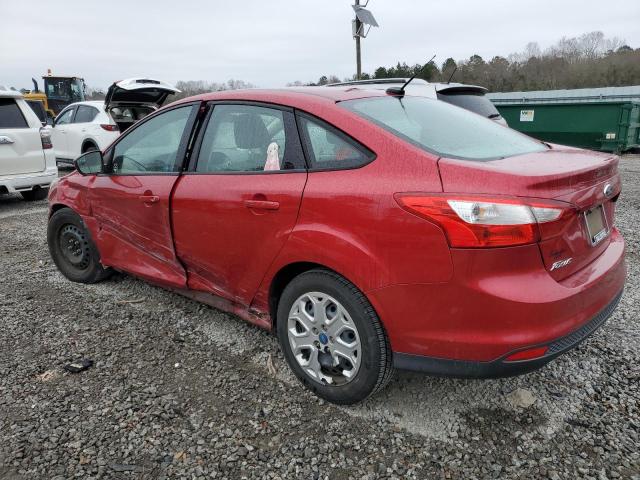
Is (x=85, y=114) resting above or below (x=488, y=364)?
above

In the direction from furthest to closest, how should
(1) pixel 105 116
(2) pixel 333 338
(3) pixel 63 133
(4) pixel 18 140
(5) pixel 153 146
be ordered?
(3) pixel 63 133 → (1) pixel 105 116 → (4) pixel 18 140 → (5) pixel 153 146 → (2) pixel 333 338

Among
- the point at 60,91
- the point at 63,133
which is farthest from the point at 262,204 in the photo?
the point at 60,91

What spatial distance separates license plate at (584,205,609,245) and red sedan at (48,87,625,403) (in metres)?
0.02

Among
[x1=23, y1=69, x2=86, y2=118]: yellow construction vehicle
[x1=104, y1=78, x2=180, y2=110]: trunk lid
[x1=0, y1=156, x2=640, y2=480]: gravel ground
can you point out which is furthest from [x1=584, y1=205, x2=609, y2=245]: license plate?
[x1=23, y1=69, x2=86, y2=118]: yellow construction vehicle

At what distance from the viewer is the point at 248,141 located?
283 cm

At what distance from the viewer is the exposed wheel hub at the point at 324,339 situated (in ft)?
7.71

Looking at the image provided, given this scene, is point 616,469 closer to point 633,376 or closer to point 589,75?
point 633,376

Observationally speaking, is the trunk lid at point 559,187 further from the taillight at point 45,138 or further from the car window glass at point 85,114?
the car window glass at point 85,114

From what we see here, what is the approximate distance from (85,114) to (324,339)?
970cm

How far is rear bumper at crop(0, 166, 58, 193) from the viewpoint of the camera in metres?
7.26

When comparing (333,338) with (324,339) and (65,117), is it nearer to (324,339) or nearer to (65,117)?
(324,339)

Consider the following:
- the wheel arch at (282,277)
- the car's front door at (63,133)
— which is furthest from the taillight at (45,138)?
the wheel arch at (282,277)

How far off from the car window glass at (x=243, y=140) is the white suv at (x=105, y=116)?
3.99 m

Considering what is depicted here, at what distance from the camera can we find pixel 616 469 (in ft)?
6.74
